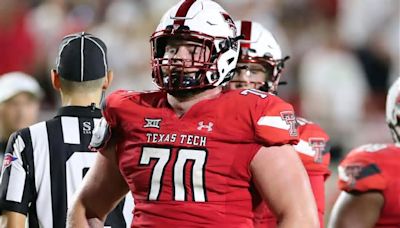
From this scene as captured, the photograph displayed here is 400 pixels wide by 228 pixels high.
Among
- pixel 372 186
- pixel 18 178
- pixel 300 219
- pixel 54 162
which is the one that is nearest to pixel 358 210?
pixel 372 186

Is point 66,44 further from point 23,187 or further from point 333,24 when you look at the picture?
point 333,24

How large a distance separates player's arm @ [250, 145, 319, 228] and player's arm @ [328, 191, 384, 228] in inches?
30.1

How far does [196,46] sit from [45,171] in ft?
2.65

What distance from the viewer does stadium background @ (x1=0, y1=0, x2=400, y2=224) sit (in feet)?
28.6

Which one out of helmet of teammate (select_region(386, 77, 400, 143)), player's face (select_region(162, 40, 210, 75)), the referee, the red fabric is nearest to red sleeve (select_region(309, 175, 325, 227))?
helmet of teammate (select_region(386, 77, 400, 143))

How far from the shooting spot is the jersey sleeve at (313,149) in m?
4.17

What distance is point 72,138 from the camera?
3.87 meters

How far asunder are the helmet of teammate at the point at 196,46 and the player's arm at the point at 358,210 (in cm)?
78

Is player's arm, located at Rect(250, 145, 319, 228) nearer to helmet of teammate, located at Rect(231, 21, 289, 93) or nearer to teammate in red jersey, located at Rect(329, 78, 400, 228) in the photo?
teammate in red jersey, located at Rect(329, 78, 400, 228)

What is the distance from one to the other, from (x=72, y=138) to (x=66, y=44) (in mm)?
366

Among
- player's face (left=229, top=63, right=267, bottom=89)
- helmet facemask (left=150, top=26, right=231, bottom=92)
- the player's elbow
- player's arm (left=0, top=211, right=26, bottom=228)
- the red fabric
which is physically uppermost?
helmet facemask (left=150, top=26, right=231, bottom=92)

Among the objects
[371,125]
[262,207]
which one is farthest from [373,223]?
[371,125]

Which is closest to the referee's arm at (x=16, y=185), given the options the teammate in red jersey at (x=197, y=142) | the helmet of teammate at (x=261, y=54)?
the teammate in red jersey at (x=197, y=142)

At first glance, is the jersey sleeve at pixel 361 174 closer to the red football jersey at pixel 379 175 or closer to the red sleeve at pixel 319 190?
the red football jersey at pixel 379 175
